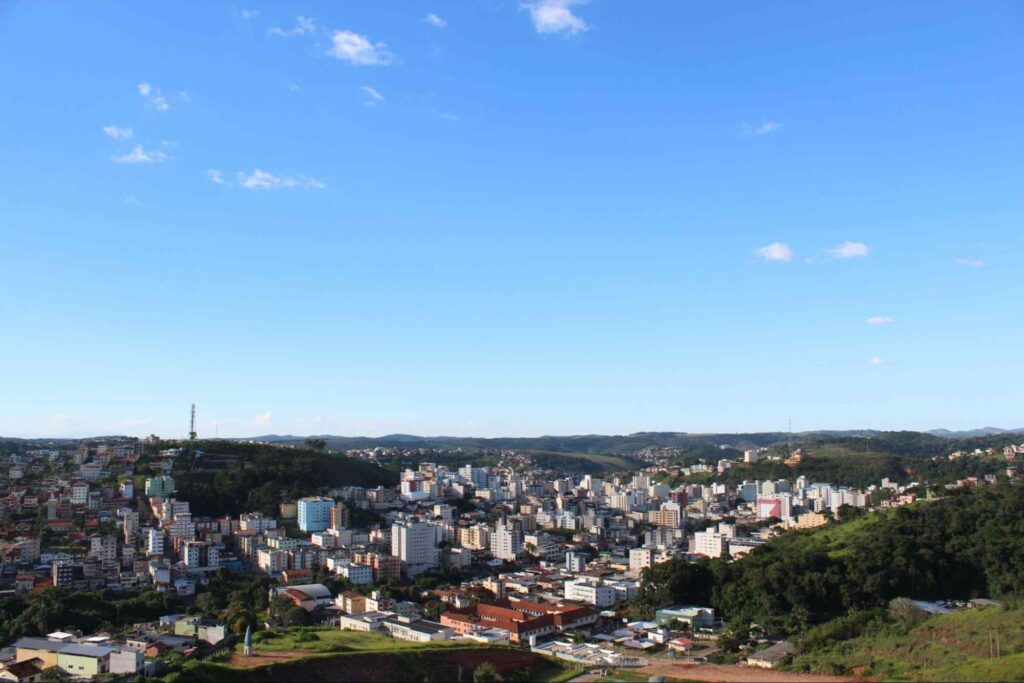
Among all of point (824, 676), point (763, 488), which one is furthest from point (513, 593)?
point (763, 488)

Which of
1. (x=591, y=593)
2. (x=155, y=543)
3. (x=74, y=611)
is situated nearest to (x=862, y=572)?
(x=591, y=593)

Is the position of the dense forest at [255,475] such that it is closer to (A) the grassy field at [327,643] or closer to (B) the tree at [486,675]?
(A) the grassy field at [327,643]

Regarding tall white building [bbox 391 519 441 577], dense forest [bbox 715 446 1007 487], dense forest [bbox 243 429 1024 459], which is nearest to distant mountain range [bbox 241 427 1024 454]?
dense forest [bbox 243 429 1024 459]

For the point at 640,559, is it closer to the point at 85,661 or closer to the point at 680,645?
the point at 680,645

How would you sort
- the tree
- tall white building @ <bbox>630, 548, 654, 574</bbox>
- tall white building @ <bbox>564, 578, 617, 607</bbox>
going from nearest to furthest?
1. the tree
2. tall white building @ <bbox>564, 578, 617, 607</bbox>
3. tall white building @ <bbox>630, 548, 654, 574</bbox>

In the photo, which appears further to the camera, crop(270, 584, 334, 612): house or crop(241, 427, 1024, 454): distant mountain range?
crop(241, 427, 1024, 454): distant mountain range

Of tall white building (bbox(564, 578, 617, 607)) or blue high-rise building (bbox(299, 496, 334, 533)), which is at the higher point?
blue high-rise building (bbox(299, 496, 334, 533))

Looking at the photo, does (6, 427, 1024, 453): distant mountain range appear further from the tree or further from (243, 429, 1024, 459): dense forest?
the tree
